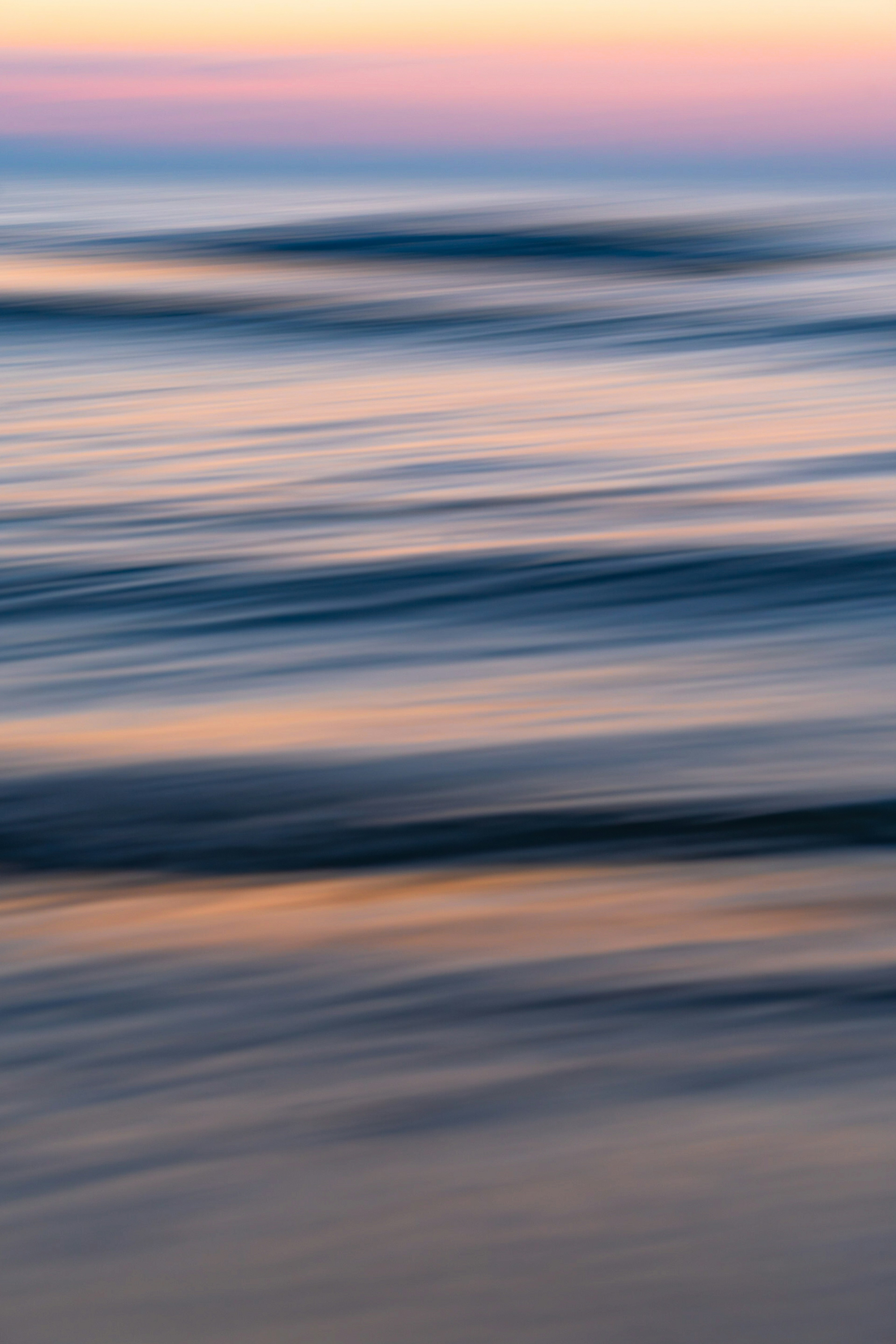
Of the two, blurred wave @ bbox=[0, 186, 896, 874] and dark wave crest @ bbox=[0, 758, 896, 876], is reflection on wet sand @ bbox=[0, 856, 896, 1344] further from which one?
blurred wave @ bbox=[0, 186, 896, 874]

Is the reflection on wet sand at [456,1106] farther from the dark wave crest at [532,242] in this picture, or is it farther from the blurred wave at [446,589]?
the dark wave crest at [532,242]

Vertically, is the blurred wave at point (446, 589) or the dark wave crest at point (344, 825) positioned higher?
the blurred wave at point (446, 589)

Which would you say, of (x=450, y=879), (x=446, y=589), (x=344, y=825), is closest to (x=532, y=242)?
(x=446, y=589)

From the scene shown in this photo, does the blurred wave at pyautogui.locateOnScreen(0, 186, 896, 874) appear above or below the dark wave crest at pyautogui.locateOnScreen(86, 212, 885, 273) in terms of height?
below

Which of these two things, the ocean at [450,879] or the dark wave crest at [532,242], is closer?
the ocean at [450,879]

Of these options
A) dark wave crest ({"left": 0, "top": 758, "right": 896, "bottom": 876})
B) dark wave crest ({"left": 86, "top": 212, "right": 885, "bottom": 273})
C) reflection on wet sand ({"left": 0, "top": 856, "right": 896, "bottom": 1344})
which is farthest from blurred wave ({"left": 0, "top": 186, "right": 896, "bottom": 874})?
dark wave crest ({"left": 86, "top": 212, "right": 885, "bottom": 273})

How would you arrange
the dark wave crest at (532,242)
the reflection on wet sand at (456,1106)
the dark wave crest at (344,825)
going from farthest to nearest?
the dark wave crest at (532,242), the dark wave crest at (344,825), the reflection on wet sand at (456,1106)

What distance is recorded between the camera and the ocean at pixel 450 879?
1065mm

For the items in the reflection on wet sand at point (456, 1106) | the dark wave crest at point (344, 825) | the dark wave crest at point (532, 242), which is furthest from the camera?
the dark wave crest at point (532, 242)

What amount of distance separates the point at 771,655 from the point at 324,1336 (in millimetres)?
1444

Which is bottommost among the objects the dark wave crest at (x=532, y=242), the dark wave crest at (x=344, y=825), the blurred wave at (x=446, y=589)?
the dark wave crest at (x=344, y=825)

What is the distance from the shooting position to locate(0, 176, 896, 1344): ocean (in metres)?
1.07

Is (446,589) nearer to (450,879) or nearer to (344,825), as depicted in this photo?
(344,825)

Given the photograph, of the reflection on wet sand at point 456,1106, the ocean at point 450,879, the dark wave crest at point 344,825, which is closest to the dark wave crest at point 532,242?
the ocean at point 450,879
